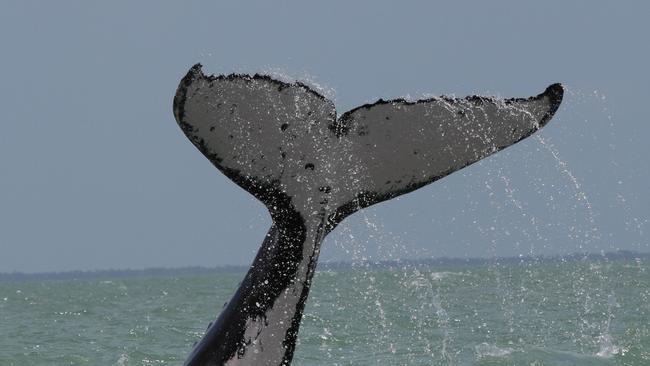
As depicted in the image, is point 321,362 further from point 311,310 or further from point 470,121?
point 311,310

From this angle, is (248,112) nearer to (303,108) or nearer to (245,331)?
(303,108)

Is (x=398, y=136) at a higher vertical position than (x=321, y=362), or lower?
higher

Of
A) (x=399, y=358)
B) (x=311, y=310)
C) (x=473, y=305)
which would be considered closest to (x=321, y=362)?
(x=399, y=358)

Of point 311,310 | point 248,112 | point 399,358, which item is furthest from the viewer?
point 311,310

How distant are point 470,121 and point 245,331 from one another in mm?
1784

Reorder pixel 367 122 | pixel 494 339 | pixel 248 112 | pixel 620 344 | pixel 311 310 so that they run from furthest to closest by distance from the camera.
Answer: pixel 311 310 → pixel 494 339 → pixel 620 344 → pixel 367 122 → pixel 248 112

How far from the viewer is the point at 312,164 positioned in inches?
259

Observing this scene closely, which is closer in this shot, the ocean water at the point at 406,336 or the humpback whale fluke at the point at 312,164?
the humpback whale fluke at the point at 312,164

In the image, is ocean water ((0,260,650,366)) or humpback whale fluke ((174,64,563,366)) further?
ocean water ((0,260,650,366))

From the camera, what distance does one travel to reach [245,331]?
6617 millimetres

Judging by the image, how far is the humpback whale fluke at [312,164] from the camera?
633cm

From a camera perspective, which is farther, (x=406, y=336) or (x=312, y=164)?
(x=406, y=336)

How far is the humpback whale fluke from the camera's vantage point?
20.8ft

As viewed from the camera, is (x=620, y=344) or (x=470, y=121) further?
(x=620, y=344)
